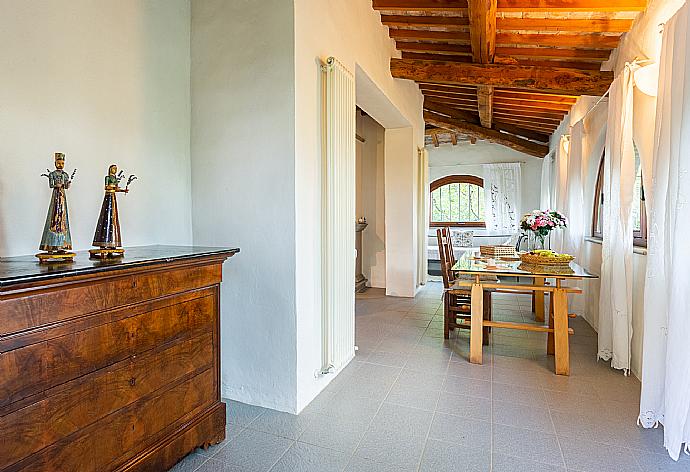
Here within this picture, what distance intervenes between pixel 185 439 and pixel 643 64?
12.0ft

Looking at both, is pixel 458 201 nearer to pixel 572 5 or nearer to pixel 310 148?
pixel 572 5

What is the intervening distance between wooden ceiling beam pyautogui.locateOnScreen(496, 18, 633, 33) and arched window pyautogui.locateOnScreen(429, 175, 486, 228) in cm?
560

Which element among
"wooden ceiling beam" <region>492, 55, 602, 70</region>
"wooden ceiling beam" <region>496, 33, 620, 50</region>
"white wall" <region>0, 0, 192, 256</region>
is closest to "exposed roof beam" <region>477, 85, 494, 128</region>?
"wooden ceiling beam" <region>492, 55, 602, 70</region>

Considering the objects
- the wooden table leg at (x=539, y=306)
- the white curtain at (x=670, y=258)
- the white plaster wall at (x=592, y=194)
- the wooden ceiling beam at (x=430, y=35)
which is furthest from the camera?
the wooden table leg at (x=539, y=306)

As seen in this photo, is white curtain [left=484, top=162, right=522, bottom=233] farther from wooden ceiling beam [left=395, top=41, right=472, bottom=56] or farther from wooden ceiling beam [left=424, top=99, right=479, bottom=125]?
wooden ceiling beam [left=395, top=41, right=472, bottom=56]

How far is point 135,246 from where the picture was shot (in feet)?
7.39

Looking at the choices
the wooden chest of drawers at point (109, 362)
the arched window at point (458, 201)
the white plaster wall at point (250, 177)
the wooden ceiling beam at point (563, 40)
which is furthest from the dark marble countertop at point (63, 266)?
the arched window at point (458, 201)

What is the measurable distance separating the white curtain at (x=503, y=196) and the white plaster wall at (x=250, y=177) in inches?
282

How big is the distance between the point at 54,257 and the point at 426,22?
12.3ft

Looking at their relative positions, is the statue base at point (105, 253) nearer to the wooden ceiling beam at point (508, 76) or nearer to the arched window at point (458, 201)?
the wooden ceiling beam at point (508, 76)

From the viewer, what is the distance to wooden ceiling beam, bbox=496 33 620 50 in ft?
12.0

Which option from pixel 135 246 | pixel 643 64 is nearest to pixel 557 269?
pixel 643 64

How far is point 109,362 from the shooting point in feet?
4.82

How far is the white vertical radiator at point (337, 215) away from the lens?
264cm
